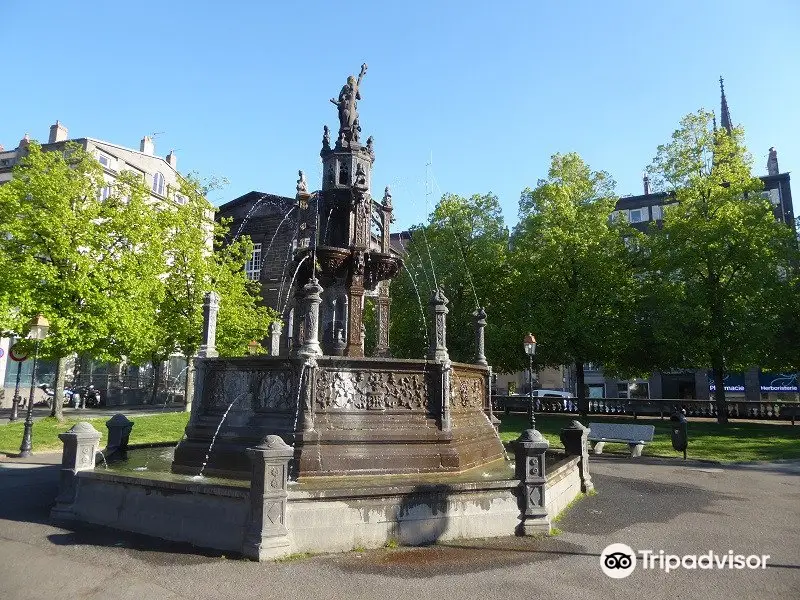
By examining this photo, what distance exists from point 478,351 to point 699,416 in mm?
25374

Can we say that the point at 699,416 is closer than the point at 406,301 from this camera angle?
Yes

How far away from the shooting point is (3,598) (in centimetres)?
578

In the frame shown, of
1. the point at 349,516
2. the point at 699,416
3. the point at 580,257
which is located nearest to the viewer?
the point at 349,516

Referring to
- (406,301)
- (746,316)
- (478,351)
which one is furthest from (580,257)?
(478,351)

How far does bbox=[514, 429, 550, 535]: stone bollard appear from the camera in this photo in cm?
843

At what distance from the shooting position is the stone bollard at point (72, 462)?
364 inches

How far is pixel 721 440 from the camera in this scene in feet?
73.1

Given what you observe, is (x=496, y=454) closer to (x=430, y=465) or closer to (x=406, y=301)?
(x=430, y=465)

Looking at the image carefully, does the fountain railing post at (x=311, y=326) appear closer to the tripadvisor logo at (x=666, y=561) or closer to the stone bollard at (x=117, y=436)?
the tripadvisor logo at (x=666, y=561)

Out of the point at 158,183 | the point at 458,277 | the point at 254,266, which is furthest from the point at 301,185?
the point at 158,183

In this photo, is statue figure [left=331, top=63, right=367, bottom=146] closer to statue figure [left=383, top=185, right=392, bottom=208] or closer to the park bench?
statue figure [left=383, top=185, right=392, bottom=208]

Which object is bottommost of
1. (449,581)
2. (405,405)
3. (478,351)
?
(449,581)

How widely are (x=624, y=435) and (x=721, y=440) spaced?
635 cm

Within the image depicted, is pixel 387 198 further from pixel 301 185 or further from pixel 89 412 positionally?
pixel 89 412
